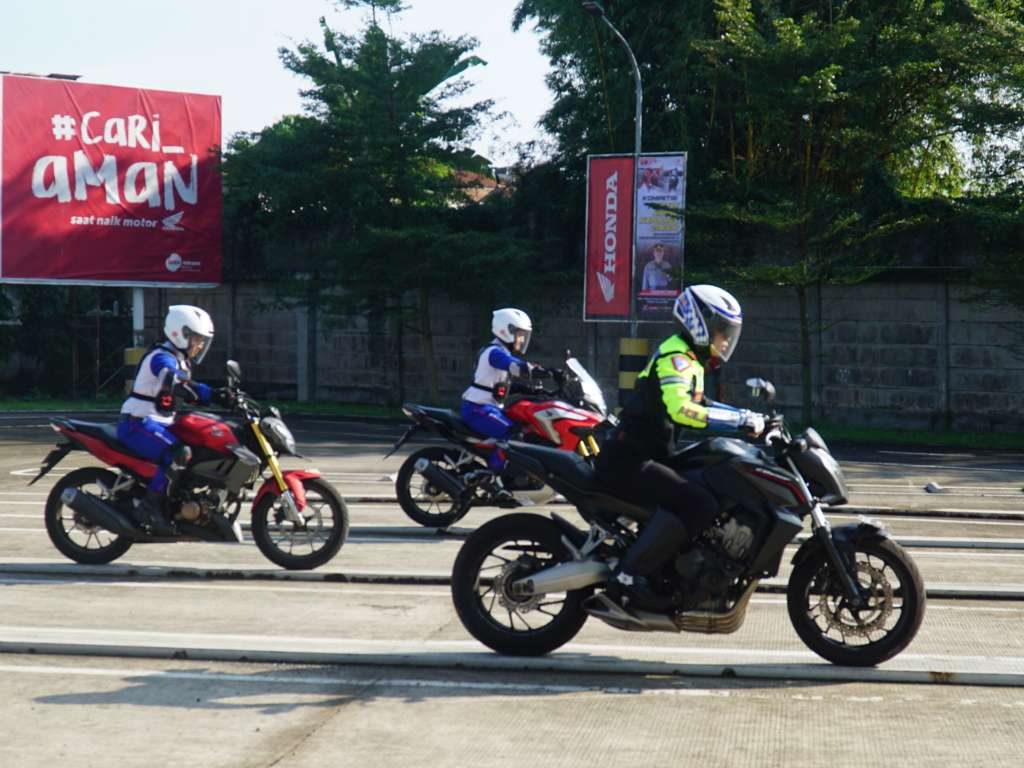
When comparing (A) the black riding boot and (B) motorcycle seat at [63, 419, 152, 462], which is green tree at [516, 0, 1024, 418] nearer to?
(B) motorcycle seat at [63, 419, 152, 462]

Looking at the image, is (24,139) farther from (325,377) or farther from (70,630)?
(70,630)

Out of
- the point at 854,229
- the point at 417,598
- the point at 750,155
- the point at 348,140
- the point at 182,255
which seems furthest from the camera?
the point at 182,255

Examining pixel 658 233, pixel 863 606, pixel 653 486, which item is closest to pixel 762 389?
pixel 653 486

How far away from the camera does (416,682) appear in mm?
6605

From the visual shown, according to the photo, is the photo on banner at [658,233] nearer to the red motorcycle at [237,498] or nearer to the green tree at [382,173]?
the green tree at [382,173]

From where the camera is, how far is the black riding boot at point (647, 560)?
22.1 feet

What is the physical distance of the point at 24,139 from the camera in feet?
109

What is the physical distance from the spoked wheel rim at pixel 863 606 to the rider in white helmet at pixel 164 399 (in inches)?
173

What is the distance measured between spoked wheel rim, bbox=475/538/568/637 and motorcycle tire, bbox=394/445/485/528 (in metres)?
4.92

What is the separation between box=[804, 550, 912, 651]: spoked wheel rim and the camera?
6805 mm

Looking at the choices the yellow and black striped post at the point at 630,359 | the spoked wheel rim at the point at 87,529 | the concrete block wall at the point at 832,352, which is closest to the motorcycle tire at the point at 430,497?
the spoked wheel rim at the point at 87,529

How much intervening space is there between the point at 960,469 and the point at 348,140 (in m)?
16.8

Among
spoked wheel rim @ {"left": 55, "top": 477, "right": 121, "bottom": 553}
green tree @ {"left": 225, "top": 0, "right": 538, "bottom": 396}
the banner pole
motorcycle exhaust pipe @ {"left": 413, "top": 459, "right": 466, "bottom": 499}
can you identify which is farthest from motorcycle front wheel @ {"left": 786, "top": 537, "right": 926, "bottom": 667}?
the banner pole

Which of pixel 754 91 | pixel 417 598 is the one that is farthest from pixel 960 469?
pixel 417 598
